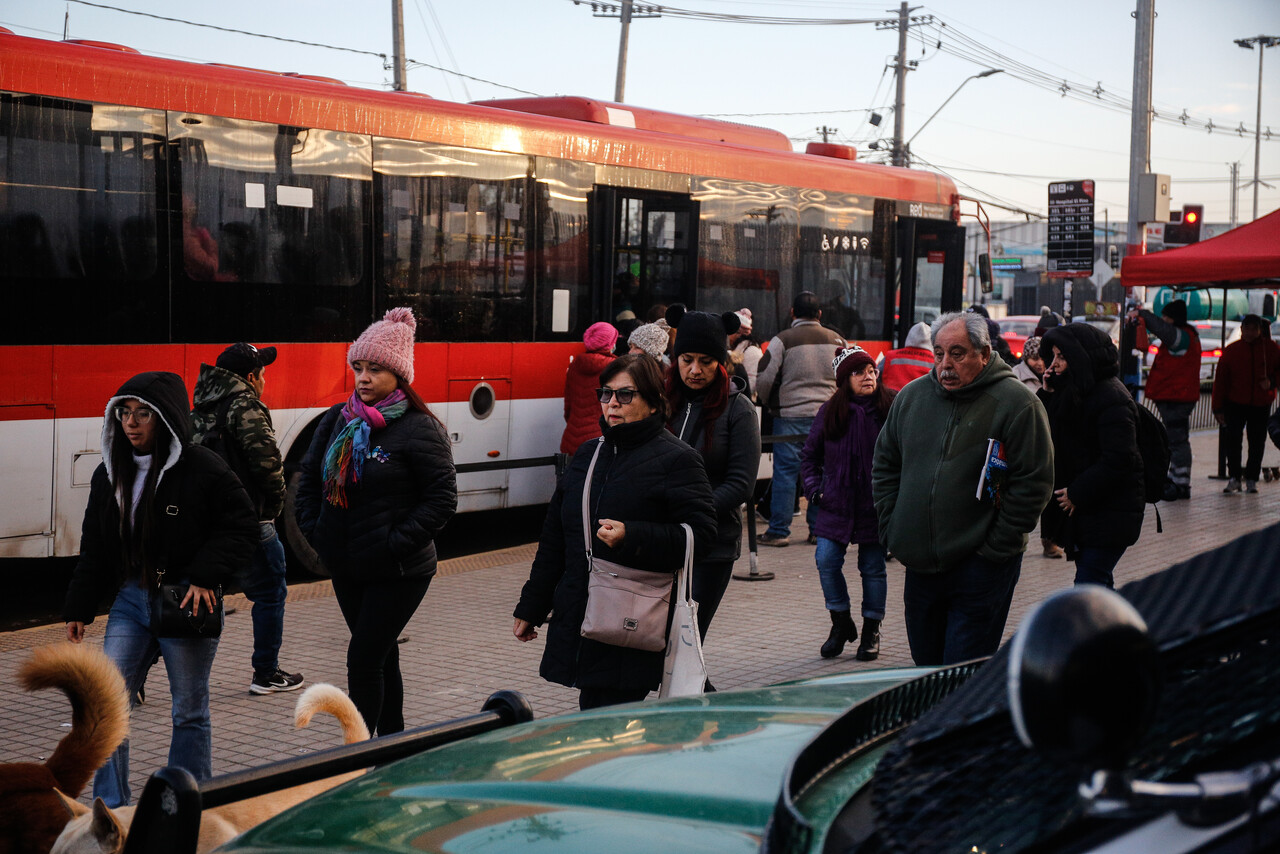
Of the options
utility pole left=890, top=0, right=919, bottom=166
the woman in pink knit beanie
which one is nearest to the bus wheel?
the woman in pink knit beanie

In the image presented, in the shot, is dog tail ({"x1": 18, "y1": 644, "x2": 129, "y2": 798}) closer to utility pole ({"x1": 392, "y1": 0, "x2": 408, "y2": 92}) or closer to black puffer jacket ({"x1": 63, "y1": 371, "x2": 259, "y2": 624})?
black puffer jacket ({"x1": 63, "y1": 371, "x2": 259, "y2": 624})

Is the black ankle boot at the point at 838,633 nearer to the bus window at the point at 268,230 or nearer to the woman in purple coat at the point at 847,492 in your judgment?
the woman in purple coat at the point at 847,492

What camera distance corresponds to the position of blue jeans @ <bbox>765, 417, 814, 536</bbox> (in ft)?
37.9

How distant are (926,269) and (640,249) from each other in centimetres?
474

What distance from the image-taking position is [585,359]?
35.4 feet

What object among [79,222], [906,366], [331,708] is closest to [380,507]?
[331,708]

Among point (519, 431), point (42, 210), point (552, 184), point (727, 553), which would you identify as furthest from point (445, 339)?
point (727, 553)

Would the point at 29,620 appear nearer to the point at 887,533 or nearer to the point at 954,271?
the point at 887,533

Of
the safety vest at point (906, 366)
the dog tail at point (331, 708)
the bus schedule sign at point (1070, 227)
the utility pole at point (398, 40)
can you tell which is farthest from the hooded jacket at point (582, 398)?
the utility pole at point (398, 40)

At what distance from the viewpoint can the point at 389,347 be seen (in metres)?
5.59

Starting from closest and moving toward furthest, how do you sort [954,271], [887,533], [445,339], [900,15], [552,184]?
[887,533], [445,339], [552,184], [954,271], [900,15]

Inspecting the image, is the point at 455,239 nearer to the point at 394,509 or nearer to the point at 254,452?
the point at 254,452

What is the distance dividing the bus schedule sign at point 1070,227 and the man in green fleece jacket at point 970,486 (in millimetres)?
14730

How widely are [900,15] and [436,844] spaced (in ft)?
140
